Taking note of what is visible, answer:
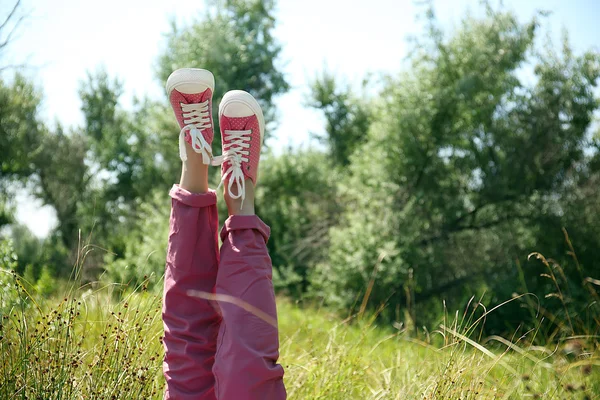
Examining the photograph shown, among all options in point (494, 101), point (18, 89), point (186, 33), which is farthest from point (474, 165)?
point (18, 89)

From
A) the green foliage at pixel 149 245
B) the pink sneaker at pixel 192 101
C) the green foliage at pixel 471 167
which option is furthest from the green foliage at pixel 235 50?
the pink sneaker at pixel 192 101

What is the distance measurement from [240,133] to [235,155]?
0.43 ft

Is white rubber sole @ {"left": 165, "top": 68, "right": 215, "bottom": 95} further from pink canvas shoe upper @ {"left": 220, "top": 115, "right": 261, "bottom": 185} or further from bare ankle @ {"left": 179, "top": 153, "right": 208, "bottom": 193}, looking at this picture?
bare ankle @ {"left": 179, "top": 153, "right": 208, "bottom": 193}

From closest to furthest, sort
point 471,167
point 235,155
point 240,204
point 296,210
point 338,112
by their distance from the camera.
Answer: point 240,204 < point 235,155 < point 471,167 < point 296,210 < point 338,112

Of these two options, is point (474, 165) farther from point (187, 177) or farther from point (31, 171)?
point (31, 171)

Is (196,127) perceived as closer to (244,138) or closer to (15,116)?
(244,138)

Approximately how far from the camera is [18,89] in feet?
40.9

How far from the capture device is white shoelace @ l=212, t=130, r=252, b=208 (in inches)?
104

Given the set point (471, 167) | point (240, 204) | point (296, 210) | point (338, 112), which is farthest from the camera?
point (338, 112)

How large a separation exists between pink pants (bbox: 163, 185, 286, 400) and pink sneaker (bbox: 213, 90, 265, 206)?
306 mm

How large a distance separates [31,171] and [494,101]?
1261 centimetres

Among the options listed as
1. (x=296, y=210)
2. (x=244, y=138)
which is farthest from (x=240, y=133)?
(x=296, y=210)

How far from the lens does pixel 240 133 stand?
280 centimetres

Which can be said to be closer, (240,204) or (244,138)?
(240,204)
